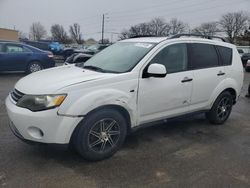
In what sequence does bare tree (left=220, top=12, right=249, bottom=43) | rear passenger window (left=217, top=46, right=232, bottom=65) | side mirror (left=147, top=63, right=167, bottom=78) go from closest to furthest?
side mirror (left=147, top=63, right=167, bottom=78) → rear passenger window (left=217, top=46, right=232, bottom=65) → bare tree (left=220, top=12, right=249, bottom=43)

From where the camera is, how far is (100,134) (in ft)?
12.4

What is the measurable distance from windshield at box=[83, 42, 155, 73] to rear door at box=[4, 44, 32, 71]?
24.4 ft

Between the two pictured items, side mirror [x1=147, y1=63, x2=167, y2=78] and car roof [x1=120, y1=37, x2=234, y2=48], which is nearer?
side mirror [x1=147, y1=63, x2=167, y2=78]

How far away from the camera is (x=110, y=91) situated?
12.1 ft

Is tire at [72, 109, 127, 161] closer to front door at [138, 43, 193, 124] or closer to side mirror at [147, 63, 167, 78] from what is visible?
front door at [138, 43, 193, 124]

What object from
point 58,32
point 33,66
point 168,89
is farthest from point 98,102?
point 58,32

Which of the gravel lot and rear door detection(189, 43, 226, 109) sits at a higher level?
rear door detection(189, 43, 226, 109)

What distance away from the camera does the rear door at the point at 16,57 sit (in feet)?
37.0

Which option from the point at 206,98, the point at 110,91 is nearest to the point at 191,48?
the point at 206,98

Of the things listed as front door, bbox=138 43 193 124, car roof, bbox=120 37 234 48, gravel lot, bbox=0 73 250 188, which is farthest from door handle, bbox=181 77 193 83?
gravel lot, bbox=0 73 250 188

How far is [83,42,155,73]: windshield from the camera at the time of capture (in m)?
4.16

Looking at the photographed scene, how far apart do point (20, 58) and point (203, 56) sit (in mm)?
8527

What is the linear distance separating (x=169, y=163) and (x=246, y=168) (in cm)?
99

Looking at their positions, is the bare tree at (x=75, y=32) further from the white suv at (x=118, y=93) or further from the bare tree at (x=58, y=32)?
the white suv at (x=118, y=93)
